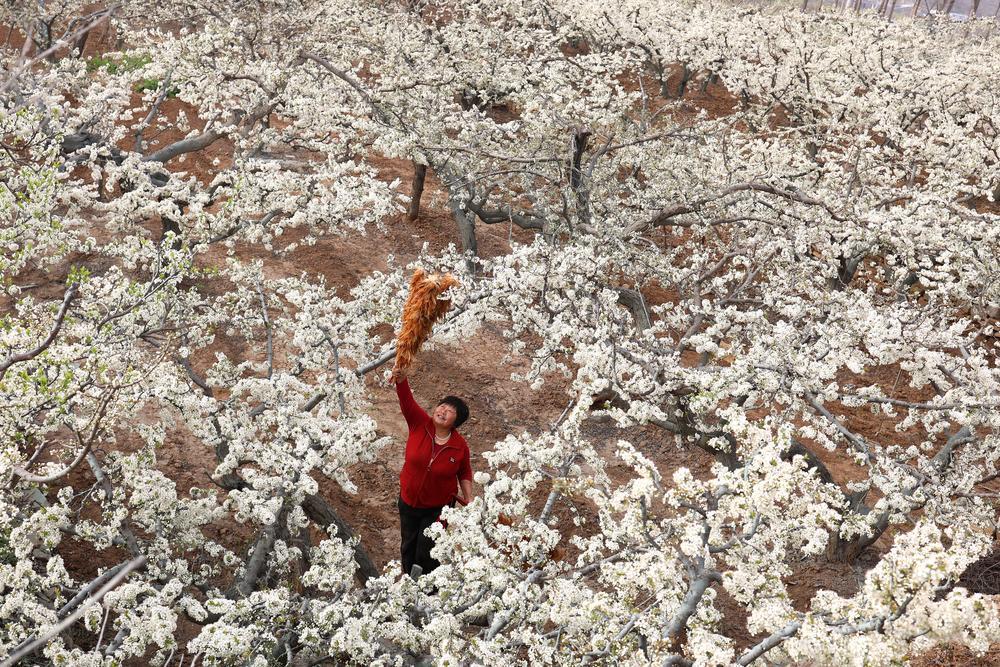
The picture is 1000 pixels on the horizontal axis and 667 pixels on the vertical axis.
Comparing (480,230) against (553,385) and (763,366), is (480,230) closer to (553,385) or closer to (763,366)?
(553,385)

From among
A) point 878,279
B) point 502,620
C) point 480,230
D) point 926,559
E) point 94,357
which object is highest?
point 926,559

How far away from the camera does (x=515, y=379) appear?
830 cm

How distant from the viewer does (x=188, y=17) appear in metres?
18.4

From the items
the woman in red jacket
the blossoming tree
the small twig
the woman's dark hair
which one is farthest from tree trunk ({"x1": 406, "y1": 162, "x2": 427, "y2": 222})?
the small twig

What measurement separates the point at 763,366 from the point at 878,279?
28.5ft

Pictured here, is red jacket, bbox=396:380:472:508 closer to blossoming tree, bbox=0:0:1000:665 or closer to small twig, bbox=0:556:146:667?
blossoming tree, bbox=0:0:1000:665

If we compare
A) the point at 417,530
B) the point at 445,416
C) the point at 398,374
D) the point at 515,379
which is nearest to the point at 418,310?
the point at 398,374

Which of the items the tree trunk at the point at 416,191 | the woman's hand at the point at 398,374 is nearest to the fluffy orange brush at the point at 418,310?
the woman's hand at the point at 398,374

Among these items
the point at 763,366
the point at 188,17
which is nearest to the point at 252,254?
the point at 188,17

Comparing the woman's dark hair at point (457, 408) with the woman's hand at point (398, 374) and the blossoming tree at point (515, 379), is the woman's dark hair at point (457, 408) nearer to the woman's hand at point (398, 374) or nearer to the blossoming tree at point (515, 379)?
the woman's hand at point (398, 374)

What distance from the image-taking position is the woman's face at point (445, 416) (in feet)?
18.8

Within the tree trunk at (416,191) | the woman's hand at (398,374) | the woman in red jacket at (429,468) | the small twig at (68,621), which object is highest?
the small twig at (68,621)

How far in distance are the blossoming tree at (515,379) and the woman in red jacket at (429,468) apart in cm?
44

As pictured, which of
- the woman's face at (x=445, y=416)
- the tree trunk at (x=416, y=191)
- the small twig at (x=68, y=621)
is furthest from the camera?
the tree trunk at (x=416, y=191)
